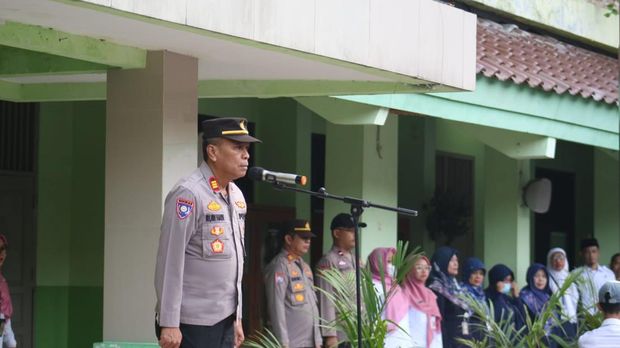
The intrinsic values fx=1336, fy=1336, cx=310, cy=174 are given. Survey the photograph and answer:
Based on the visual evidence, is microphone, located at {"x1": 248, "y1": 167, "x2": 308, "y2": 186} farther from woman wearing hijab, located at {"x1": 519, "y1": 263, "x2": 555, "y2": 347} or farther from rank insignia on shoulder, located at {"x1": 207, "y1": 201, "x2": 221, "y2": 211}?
woman wearing hijab, located at {"x1": 519, "y1": 263, "x2": 555, "y2": 347}

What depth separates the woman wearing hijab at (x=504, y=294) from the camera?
12.0 metres

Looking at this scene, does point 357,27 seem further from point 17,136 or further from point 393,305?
point 17,136

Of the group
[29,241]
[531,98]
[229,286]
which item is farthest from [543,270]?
[229,286]

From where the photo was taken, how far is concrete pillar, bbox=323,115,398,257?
38.3 ft

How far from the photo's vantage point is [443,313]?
37.3 ft

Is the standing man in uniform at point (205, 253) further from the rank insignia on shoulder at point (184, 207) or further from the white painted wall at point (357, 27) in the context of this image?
the white painted wall at point (357, 27)

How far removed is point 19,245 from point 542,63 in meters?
5.98

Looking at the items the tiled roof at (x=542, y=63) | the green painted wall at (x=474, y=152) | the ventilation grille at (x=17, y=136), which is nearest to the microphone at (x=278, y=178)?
the ventilation grille at (x=17, y=136)

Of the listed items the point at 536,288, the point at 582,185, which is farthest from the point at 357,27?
the point at 582,185

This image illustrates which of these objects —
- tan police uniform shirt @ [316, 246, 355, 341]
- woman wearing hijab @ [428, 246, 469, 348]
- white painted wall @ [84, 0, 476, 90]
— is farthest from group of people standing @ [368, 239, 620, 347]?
white painted wall @ [84, 0, 476, 90]

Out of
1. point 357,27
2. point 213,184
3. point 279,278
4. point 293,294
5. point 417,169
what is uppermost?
point 357,27

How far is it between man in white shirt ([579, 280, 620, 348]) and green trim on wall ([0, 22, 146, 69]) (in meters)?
3.13

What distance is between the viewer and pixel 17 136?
11164 mm

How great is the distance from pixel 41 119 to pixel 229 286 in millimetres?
4955
